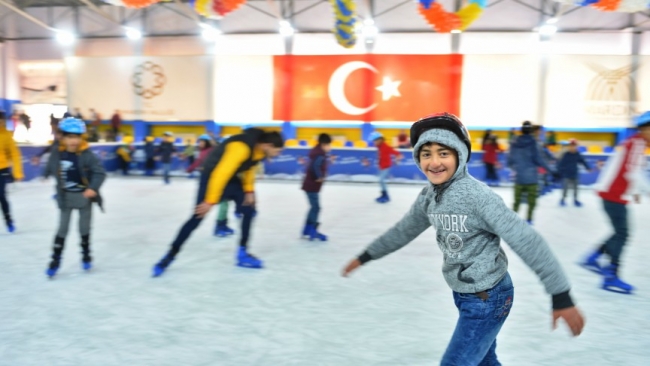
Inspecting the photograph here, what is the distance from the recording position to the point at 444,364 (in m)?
1.59

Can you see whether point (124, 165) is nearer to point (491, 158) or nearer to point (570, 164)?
point (491, 158)

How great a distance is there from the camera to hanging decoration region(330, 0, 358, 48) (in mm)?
6824

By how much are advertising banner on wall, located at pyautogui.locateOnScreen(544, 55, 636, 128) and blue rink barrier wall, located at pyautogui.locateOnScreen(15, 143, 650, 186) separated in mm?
4471

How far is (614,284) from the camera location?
3758mm

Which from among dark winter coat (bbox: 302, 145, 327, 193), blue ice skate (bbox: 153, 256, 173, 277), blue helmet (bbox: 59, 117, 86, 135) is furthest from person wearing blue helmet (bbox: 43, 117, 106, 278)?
dark winter coat (bbox: 302, 145, 327, 193)

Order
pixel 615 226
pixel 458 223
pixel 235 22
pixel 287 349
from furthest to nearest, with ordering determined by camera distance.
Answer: pixel 235 22, pixel 615 226, pixel 287 349, pixel 458 223

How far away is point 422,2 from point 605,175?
3710mm

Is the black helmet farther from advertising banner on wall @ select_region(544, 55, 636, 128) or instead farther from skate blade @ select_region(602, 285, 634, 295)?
advertising banner on wall @ select_region(544, 55, 636, 128)

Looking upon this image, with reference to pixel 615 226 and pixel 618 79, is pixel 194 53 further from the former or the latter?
pixel 615 226

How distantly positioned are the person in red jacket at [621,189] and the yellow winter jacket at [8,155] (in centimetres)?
580

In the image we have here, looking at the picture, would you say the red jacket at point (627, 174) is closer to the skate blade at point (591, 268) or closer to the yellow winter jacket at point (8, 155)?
the skate blade at point (591, 268)

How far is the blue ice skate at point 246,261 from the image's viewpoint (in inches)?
171

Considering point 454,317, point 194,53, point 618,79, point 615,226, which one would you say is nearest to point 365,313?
point 454,317

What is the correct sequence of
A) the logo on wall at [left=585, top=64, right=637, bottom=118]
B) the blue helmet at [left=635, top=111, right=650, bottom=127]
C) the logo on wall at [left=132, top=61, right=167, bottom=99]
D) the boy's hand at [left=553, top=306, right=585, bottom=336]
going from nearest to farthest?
the boy's hand at [left=553, top=306, right=585, bottom=336], the blue helmet at [left=635, top=111, right=650, bottom=127], the logo on wall at [left=585, top=64, right=637, bottom=118], the logo on wall at [left=132, top=61, right=167, bottom=99]
